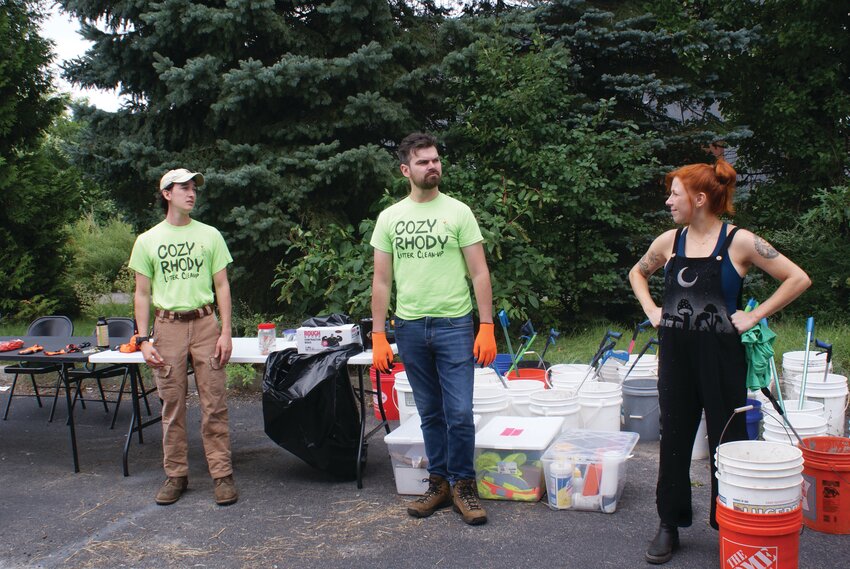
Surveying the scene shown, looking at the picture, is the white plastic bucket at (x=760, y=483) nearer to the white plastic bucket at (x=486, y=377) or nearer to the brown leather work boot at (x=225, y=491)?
the white plastic bucket at (x=486, y=377)

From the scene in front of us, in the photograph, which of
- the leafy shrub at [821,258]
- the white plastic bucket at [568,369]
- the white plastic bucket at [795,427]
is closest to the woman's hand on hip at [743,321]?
the white plastic bucket at [795,427]

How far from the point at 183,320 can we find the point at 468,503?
2025 millimetres

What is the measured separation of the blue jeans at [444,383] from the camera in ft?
13.2

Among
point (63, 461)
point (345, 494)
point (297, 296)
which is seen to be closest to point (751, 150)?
point (297, 296)

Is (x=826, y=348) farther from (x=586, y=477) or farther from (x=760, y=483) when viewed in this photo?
(x=760, y=483)

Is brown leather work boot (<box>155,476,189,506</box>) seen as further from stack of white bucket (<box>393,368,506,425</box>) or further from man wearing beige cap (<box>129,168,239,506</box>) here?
stack of white bucket (<box>393,368,506,425</box>)

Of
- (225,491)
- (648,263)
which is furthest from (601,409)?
(225,491)

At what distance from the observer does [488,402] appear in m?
4.93

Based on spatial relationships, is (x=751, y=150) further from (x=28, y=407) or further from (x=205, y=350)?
(x=28, y=407)

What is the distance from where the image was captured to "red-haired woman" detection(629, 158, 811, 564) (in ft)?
10.7

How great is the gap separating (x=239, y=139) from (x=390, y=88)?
67.0 inches

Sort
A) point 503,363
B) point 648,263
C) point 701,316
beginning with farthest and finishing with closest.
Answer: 1. point 503,363
2. point 648,263
3. point 701,316

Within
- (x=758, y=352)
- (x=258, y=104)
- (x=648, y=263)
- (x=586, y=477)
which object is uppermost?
(x=258, y=104)

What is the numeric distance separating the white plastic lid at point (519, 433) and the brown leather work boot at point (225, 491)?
60.4 inches
